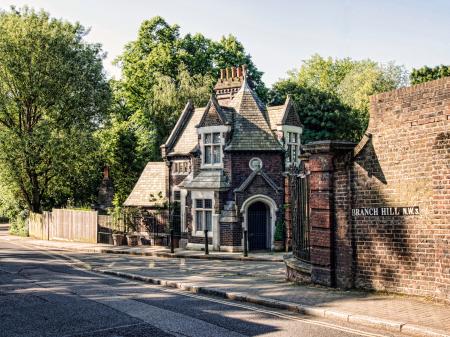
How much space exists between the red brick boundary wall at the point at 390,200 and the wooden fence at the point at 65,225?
2221 centimetres

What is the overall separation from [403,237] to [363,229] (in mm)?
1030

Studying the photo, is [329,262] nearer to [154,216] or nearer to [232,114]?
[232,114]

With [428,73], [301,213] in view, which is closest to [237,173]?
[301,213]

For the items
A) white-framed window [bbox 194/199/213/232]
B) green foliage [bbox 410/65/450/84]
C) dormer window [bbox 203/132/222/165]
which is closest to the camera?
white-framed window [bbox 194/199/213/232]

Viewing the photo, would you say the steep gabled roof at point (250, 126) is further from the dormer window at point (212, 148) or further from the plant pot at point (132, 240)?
the plant pot at point (132, 240)

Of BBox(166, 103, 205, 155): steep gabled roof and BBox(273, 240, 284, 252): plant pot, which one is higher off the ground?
BBox(166, 103, 205, 155): steep gabled roof

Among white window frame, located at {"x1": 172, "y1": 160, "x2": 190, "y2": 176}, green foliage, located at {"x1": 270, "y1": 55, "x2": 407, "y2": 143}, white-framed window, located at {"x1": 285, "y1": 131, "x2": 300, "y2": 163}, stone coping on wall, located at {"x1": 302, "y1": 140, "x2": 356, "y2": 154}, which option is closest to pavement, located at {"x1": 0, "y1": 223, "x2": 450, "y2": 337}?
stone coping on wall, located at {"x1": 302, "y1": 140, "x2": 356, "y2": 154}

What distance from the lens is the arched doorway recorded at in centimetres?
2552

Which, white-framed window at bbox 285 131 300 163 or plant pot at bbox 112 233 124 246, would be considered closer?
white-framed window at bbox 285 131 300 163

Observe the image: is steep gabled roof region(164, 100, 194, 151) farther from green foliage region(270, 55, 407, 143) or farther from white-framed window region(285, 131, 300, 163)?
green foliage region(270, 55, 407, 143)

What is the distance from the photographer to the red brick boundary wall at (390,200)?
32.7 ft

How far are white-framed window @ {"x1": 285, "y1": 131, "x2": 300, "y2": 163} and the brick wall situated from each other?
1485 centimetres

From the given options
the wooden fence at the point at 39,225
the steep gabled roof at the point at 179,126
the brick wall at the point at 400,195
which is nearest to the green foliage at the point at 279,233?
the steep gabled roof at the point at 179,126

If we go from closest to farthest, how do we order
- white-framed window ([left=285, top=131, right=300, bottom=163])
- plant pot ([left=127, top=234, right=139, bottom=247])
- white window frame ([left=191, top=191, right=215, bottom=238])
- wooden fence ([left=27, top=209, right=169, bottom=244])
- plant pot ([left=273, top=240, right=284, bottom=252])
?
1. plant pot ([left=273, top=240, right=284, bottom=252])
2. white window frame ([left=191, top=191, right=215, bottom=238])
3. white-framed window ([left=285, top=131, right=300, bottom=163])
4. wooden fence ([left=27, top=209, right=169, bottom=244])
5. plant pot ([left=127, top=234, right=139, bottom=247])
